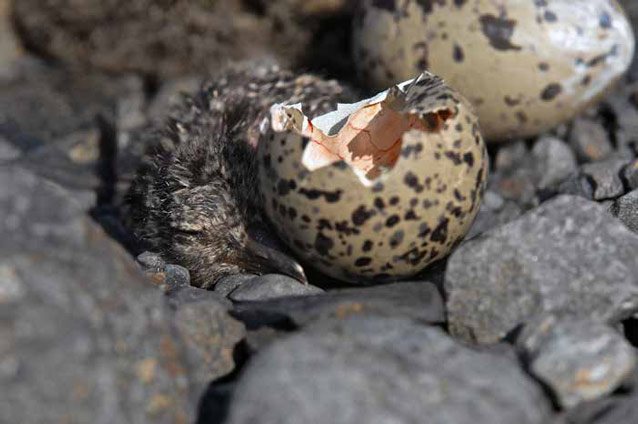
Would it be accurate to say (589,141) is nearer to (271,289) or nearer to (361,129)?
(361,129)

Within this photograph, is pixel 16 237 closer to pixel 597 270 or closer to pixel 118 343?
pixel 118 343

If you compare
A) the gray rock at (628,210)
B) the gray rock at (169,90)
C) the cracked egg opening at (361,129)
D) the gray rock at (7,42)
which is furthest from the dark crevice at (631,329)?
the gray rock at (7,42)

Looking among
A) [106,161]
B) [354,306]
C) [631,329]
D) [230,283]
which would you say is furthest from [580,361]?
[106,161]

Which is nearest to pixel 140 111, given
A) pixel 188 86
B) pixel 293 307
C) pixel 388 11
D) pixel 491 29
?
pixel 188 86

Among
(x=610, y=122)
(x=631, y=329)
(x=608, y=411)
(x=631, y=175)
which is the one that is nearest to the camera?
(x=608, y=411)

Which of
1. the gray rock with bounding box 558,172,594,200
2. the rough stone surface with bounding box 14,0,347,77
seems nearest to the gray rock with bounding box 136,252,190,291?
the gray rock with bounding box 558,172,594,200
